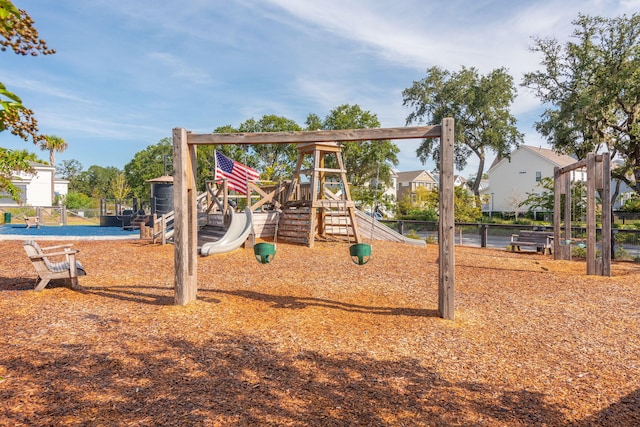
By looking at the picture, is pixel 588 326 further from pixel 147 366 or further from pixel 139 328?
pixel 139 328

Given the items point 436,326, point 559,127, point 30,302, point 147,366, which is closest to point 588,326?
point 436,326

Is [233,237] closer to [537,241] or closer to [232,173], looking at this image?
[232,173]

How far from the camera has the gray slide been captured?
11.1 meters

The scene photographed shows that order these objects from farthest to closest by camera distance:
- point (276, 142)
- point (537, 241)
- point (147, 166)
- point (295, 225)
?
point (147, 166)
point (537, 241)
point (295, 225)
point (276, 142)

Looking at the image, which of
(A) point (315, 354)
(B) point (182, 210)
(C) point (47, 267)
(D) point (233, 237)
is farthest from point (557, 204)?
(C) point (47, 267)

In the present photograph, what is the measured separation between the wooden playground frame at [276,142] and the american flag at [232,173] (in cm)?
762

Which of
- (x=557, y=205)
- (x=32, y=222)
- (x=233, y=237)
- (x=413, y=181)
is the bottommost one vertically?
(x=233, y=237)

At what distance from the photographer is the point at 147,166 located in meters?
56.6

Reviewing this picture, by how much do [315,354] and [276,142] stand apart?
3310 millimetres

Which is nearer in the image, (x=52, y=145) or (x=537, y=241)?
(x=52, y=145)

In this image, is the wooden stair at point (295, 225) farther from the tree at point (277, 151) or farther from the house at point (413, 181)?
the house at point (413, 181)

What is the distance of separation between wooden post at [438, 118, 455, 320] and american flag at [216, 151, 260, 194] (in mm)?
9328

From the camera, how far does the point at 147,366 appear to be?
403cm

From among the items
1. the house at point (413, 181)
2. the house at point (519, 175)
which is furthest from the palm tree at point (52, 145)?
the house at point (413, 181)
